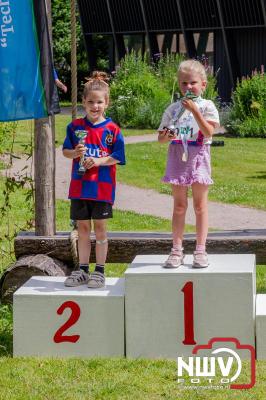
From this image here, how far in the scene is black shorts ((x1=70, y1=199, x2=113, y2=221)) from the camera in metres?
6.73

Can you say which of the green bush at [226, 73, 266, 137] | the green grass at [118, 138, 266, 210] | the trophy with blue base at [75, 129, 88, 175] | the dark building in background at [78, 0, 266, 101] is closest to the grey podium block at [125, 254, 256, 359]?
the trophy with blue base at [75, 129, 88, 175]

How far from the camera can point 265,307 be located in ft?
21.1

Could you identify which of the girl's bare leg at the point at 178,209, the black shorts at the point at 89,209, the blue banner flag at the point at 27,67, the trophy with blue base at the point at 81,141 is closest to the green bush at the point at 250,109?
the blue banner flag at the point at 27,67

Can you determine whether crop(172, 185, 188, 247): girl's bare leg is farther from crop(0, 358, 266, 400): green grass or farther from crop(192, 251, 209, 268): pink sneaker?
crop(0, 358, 266, 400): green grass

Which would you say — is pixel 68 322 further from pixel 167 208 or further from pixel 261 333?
pixel 167 208

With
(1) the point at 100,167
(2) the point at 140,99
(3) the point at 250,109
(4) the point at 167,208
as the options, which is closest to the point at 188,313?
(1) the point at 100,167

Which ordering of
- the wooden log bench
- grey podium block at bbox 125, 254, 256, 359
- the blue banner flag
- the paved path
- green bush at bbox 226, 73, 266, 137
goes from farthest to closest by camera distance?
1. green bush at bbox 226, 73, 266, 137
2. the paved path
3. the wooden log bench
4. the blue banner flag
5. grey podium block at bbox 125, 254, 256, 359

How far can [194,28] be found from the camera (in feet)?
96.4

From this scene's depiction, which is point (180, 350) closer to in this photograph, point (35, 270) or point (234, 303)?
point (234, 303)

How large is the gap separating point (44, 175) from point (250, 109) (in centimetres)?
1391

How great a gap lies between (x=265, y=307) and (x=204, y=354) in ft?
1.62

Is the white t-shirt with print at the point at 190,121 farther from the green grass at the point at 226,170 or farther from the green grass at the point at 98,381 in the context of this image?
the green grass at the point at 226,170

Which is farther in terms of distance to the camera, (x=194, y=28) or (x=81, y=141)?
(x=194, y=28)

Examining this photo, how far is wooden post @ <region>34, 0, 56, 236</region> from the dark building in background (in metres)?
19.8
